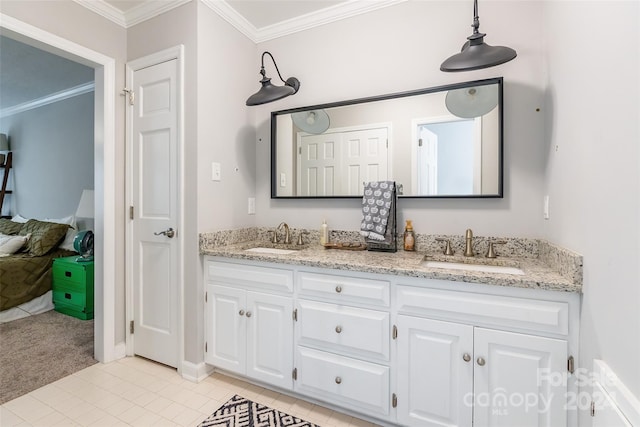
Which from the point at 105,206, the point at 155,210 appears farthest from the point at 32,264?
the point at 155,210

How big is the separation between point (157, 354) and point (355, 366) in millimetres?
1492

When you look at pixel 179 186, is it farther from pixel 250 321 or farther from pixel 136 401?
pixel 136 401

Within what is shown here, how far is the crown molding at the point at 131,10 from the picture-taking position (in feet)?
6.44

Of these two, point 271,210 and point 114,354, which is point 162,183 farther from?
point 114,354

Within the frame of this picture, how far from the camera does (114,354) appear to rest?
2.12 meters

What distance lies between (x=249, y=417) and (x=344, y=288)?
871 millimetres

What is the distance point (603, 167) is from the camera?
93 centimetres

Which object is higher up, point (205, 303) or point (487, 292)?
point (487, 292)

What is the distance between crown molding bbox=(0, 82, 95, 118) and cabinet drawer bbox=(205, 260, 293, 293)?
3.26m

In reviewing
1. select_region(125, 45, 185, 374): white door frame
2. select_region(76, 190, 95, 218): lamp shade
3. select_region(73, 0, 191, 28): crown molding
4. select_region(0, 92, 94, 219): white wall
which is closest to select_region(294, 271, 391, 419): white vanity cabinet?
select_region(125, 45, 185, 374): white door frame

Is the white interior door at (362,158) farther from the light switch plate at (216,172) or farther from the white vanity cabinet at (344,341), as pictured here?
the light switch plate at (216,172)

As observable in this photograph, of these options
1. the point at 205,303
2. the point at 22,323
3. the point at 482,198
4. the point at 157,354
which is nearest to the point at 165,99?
the point at 205,303

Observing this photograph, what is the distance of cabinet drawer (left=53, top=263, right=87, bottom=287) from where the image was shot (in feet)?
9.31

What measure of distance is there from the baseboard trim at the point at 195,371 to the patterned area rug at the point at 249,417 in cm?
34
